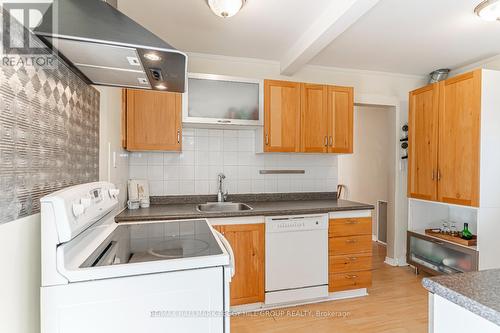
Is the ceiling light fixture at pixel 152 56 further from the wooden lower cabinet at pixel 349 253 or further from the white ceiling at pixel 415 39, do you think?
the wooden lower cabinet at pixel 349 253

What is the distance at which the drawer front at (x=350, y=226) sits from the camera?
253 cm

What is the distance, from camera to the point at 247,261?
232cm

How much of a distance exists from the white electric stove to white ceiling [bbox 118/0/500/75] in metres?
1.70

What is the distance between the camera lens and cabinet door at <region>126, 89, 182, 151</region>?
2391 millimetres

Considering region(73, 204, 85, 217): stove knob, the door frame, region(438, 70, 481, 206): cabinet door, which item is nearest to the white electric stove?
region(73, 204, 85, 217): stove knob

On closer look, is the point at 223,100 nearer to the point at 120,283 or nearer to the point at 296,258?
the point at 296,258

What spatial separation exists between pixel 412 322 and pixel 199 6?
2.95 metres

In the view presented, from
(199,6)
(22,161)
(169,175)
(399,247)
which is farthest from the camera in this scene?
(399,247)

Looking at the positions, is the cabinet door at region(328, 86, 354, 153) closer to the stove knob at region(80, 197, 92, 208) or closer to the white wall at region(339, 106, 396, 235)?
the white wall at region(339, 106, 396, 235)

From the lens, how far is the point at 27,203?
0.90m

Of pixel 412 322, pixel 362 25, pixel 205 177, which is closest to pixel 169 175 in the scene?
pixel 205 177

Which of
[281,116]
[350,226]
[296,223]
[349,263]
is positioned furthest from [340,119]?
[349,263]

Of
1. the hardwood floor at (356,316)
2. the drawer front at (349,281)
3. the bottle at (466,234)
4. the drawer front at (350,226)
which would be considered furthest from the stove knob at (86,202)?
the bottle at (466,234)

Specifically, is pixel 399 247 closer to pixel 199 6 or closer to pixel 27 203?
pixel 199 6
